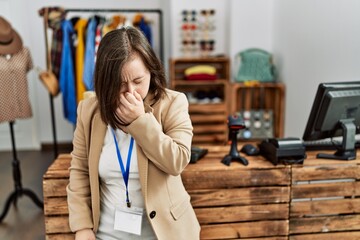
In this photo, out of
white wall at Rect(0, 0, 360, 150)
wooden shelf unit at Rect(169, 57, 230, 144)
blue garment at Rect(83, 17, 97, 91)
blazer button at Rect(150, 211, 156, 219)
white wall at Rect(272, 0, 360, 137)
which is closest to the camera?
blazer button at Rect(150, 211, 156, 219)

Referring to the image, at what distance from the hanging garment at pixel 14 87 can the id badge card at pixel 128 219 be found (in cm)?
188

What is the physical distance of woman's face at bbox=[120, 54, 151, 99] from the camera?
3.72ft

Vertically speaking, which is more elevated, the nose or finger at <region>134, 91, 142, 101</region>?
the nose

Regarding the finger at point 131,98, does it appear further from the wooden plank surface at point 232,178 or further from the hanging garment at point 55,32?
the hanging garment at point 55,32

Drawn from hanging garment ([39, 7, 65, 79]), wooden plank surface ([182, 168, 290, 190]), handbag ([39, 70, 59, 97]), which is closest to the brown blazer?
wooden plank surface ([182, 168, 290, 190])

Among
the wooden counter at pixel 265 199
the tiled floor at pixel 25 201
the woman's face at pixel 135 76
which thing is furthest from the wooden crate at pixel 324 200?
the tiled floor at pixel 25 201

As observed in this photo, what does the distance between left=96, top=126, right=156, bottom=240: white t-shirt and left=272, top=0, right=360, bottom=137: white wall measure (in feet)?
5.83

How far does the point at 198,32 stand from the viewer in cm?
397

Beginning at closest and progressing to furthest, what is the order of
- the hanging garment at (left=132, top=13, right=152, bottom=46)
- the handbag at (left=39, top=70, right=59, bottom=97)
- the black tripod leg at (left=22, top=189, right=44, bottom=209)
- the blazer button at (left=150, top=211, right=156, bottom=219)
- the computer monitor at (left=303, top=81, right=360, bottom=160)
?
the blazer button at (left=150, top=211, right=156, bottom=219), the computer monitor at (left=303, top=81, right=360, bottom=160), the black tripod leg at (left=22, top=189, right=44, bottom=209), the handbag at (left=39, top=70, right=59, bottom=97), the hanging garment at (left=132, top=13, right=152, bottom=46)

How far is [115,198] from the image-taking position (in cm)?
127

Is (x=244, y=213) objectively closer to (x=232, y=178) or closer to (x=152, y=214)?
(x=232, y=178)

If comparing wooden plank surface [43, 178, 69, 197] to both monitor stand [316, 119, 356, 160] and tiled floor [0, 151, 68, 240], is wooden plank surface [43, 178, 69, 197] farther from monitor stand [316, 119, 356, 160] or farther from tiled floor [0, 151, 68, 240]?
monitor stand [316, 119, 356, 160]

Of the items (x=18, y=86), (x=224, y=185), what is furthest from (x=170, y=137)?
(x=18, y=86)

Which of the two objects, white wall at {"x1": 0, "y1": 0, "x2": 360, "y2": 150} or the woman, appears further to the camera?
white wall at {"x1": 0, "y1": 0, "x2": 360, "y2": 150}
